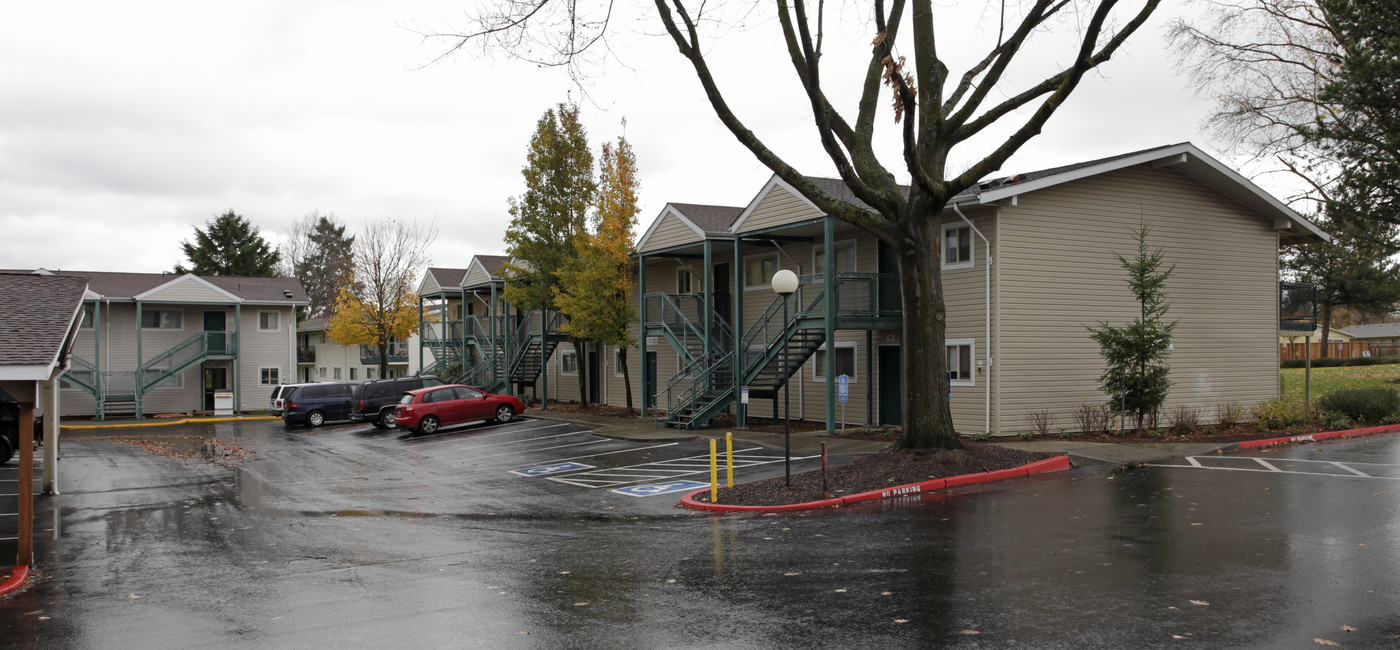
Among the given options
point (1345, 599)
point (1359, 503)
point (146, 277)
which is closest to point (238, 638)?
point (1345, 599)

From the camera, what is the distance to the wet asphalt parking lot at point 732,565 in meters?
6.94

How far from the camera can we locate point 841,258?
84.8 feet

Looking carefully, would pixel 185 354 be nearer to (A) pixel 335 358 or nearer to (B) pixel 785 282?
(A) pixel 335 358

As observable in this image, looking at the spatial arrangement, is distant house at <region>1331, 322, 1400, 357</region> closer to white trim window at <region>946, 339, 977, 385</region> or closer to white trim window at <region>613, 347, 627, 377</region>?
white trim window at <region>613, 347, 627, 377</region>

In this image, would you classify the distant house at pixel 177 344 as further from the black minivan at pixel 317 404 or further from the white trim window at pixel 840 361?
the white trim window at pixel 840 361

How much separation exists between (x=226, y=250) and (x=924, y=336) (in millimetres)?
62932

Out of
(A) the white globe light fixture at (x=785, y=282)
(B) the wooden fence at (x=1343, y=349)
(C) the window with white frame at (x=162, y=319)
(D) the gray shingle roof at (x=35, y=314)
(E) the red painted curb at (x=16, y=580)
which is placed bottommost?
(E) the red painted curb at (x=16, y=580)

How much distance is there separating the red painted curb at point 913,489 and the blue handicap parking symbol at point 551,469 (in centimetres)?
475

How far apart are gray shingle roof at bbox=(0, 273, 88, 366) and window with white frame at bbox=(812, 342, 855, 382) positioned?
17600 millimetres

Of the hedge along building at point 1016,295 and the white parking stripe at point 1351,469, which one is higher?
the hedge along building at point 1016,295

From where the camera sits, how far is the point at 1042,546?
384 inches

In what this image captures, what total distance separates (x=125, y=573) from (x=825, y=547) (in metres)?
7.45

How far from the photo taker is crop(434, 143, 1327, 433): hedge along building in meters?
21.2

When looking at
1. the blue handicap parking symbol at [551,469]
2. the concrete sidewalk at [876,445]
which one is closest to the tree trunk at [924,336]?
the concrete sidewalk at [876,445]
